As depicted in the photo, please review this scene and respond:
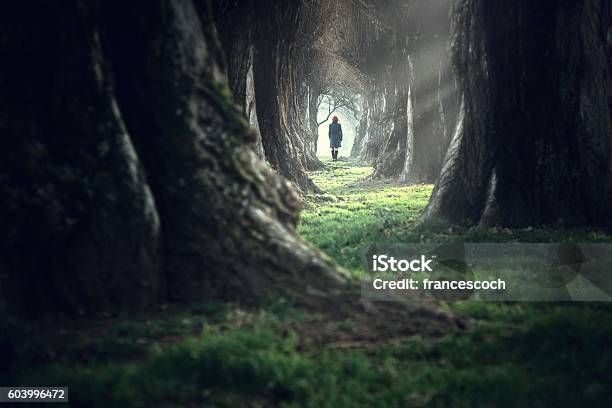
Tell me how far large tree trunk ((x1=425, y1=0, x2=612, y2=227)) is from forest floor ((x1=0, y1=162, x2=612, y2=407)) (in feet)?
12.5

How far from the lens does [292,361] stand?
3971mm

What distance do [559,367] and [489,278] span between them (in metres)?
2.31

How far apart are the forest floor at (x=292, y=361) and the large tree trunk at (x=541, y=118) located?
382 centimetres

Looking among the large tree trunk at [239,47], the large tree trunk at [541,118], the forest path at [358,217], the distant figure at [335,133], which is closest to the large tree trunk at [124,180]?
the forest path at [358,217]

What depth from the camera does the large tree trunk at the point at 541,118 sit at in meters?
8.79

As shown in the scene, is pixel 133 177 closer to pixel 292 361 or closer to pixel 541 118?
pixel 292 361

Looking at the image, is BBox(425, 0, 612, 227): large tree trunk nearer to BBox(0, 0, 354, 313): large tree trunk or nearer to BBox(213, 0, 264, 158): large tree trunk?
BBox(213, 0, 264, 158): large tree trunk

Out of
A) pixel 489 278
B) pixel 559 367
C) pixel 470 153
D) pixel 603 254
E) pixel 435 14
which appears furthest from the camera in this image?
pixel 435 14

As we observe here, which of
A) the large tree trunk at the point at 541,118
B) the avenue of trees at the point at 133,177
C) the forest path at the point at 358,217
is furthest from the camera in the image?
the large tree trunk at the point at 541,118

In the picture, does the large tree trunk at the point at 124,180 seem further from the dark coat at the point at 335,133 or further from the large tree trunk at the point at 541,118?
the dark coat at the point at 335,133

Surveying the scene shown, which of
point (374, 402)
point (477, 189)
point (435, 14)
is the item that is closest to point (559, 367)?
point (374, 402)

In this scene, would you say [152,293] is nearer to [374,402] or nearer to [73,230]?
[73,230]

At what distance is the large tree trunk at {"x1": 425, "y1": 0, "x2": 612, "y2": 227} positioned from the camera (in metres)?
8.79

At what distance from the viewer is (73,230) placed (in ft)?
15.5
